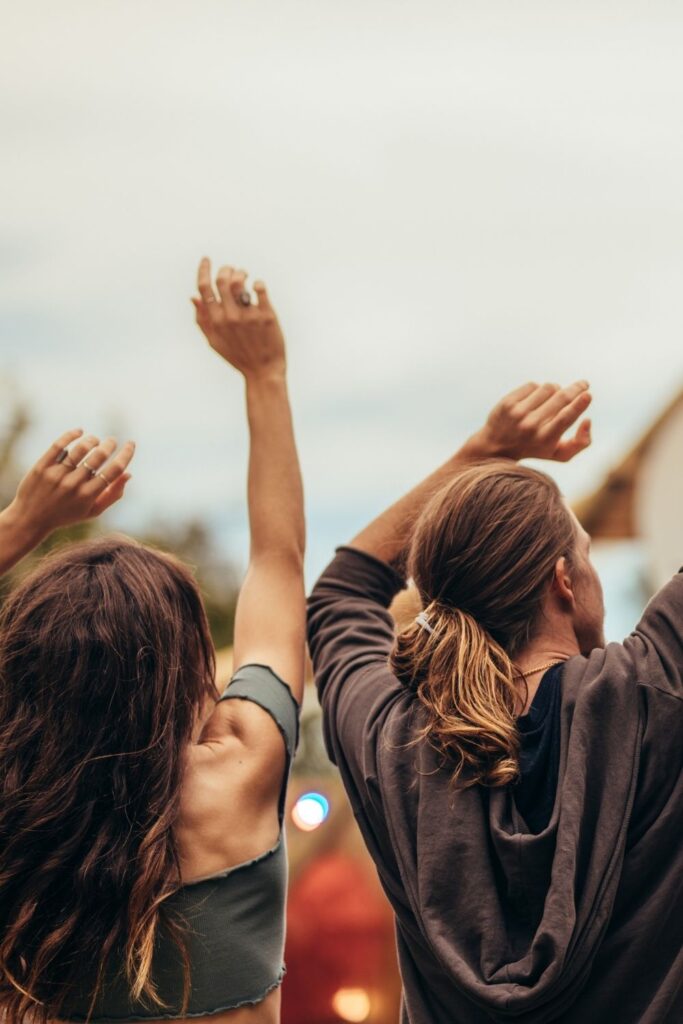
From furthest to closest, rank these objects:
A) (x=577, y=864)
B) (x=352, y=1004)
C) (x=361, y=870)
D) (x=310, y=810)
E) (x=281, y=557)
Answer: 1. (x=361, y=870)
2. (x=352, y=1004)
3. (x=310, y=810)
4. (x=281, y=557)
5. (x=577, y=864)

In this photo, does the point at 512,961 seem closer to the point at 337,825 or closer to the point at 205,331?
the point at 205,331

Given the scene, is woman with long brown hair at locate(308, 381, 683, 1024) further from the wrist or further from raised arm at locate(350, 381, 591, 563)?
the wrist

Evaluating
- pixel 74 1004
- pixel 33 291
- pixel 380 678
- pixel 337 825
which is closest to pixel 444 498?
pixel 380 678

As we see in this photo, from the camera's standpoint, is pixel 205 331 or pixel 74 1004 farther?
pixel 205 331

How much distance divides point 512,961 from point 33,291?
2538 cm

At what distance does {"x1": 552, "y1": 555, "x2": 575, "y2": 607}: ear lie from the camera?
1.71 m

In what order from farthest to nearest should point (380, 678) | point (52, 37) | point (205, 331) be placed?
point (52, 37)
point (205, 331)
point (380, 678)

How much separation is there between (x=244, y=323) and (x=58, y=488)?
39cm

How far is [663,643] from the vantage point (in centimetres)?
158

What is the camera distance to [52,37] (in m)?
8.11

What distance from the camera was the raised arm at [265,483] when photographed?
5.91ft

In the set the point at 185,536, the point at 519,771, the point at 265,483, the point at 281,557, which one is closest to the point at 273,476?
the point at 265,483

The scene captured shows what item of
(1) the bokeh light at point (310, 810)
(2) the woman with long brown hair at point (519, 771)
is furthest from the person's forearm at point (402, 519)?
(1) the bokeh light at point (310, 810)

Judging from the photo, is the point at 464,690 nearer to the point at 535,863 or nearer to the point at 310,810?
the point at 535,863
